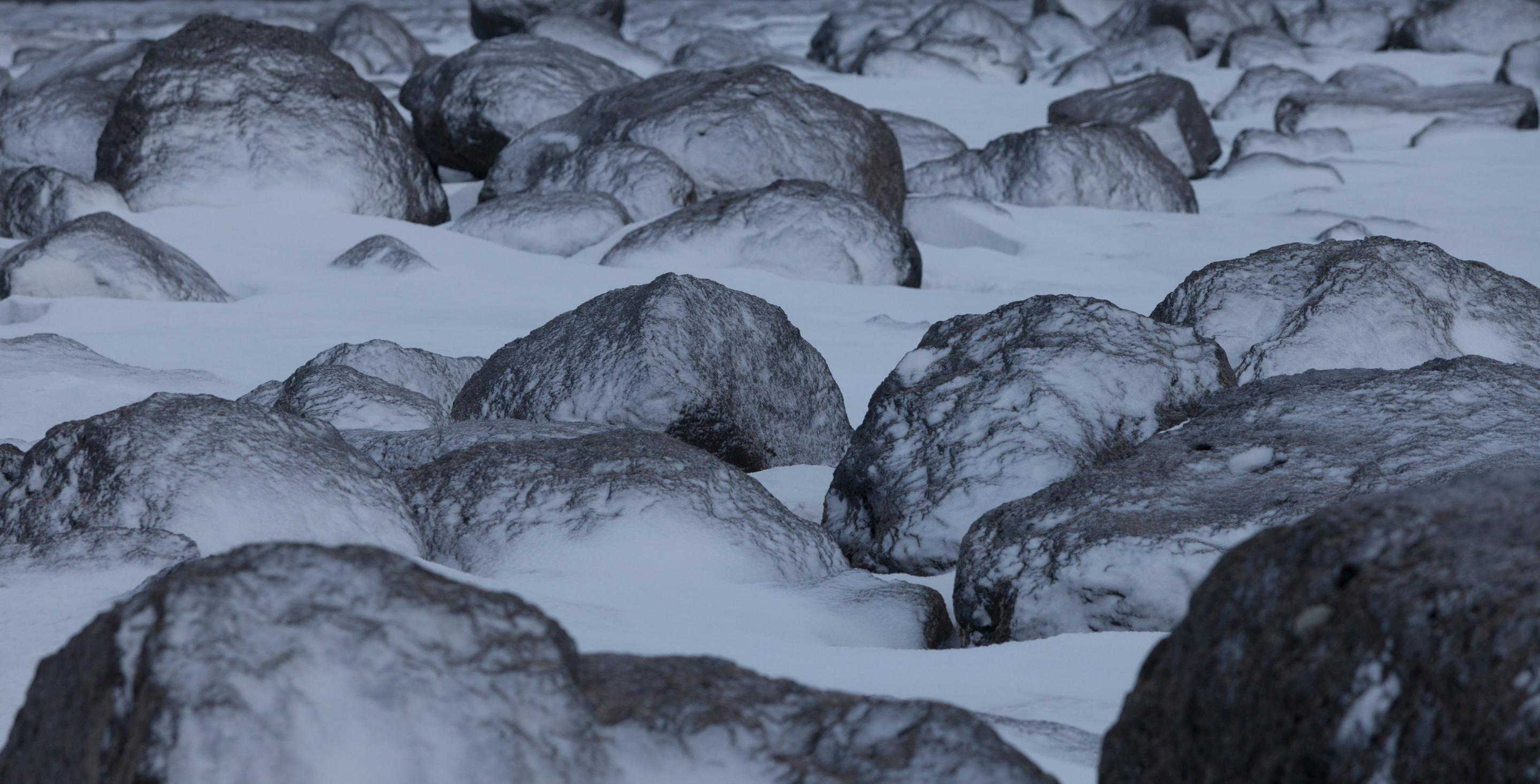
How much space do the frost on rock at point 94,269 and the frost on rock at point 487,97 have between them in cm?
302

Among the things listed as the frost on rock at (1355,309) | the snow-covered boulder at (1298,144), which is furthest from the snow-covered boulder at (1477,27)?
the frost on rock at (1355,309)

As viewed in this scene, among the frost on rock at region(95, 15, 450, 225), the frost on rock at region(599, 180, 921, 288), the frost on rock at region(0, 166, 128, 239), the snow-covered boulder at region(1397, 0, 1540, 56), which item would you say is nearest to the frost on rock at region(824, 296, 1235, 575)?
the frost on rock at region(599, 180, 921, 288)

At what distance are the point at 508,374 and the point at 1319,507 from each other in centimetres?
225

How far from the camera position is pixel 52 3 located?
2631 centimetres

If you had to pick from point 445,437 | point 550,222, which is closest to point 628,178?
point 550,222

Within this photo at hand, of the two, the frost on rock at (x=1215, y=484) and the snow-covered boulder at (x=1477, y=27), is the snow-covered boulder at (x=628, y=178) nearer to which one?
the frost on rock at (x=1215, y=484)

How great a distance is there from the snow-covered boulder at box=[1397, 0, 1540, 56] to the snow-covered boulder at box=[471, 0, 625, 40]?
765cm

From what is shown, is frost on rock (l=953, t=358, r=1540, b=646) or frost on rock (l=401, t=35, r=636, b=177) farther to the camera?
frost on rock (l=401, t=35, r=636, b=177)

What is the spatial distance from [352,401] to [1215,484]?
230 cm

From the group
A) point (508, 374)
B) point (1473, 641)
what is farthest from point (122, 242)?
point (1473, 641)

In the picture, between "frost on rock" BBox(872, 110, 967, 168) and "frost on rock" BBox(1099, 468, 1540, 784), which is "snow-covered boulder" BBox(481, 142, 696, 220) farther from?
"frost on rock" BBox(1099, 468, 1540, 784)

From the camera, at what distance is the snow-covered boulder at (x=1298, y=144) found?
971 cm

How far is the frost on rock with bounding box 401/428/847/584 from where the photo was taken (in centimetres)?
327

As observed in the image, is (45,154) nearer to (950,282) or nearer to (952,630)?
(950,282)
